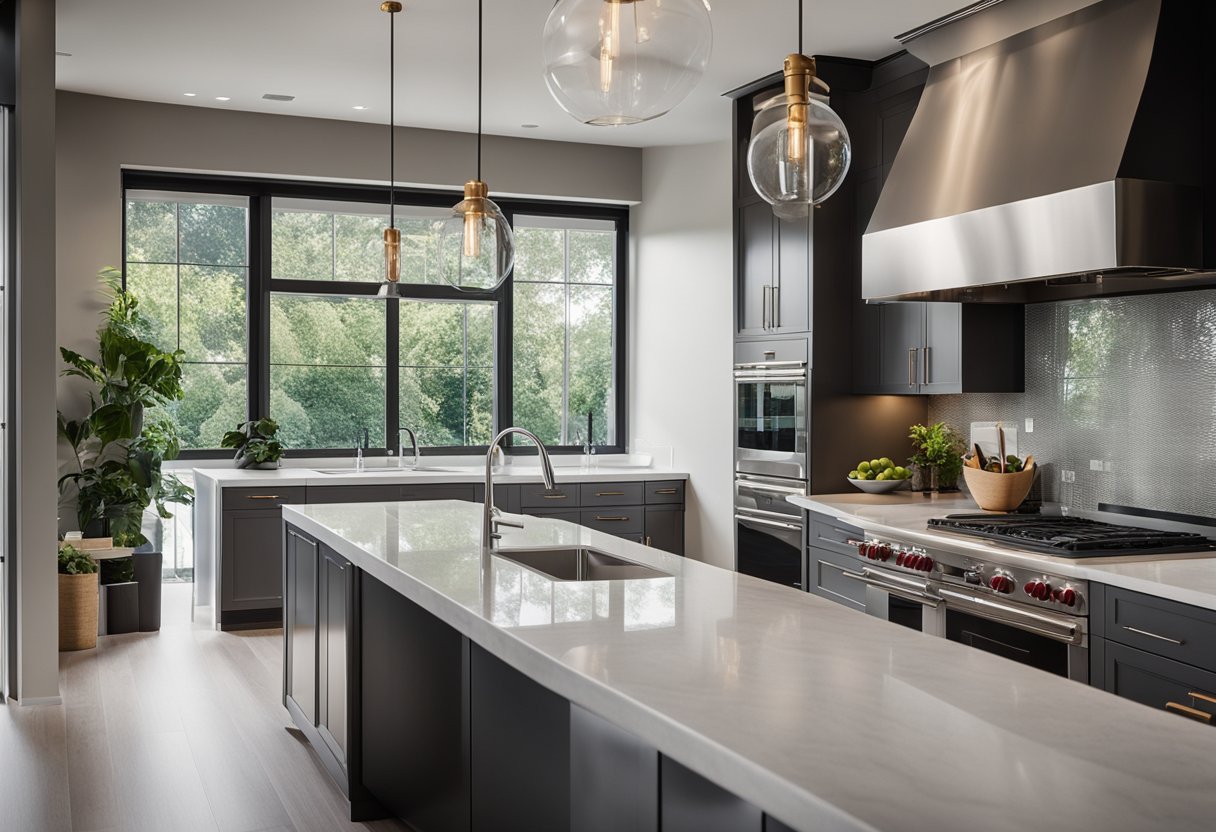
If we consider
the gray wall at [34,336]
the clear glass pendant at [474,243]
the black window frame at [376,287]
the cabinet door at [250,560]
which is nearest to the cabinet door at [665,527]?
the black window frame at [376,287]

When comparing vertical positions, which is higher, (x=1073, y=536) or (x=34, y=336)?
(x=34, y=336)

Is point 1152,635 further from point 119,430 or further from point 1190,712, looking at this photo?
point 119,430

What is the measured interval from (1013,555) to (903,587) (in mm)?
625

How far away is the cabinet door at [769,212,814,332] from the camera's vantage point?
5.24 m

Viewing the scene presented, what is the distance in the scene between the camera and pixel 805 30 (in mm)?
4672

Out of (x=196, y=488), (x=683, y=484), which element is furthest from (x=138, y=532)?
(x=683, y=484)

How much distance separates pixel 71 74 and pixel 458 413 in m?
2.88

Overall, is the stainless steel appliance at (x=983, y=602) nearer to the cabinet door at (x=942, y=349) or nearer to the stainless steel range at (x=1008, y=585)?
the stainless steel range at (x=1008, y=585)

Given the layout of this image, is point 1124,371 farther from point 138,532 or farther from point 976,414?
point 138,532

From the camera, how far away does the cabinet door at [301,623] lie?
390cm

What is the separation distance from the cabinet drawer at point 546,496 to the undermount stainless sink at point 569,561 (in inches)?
120

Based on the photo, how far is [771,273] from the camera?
217 inches

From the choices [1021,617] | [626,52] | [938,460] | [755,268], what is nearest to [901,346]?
[938,460]

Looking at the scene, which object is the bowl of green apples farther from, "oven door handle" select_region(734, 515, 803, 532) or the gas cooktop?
the gas cooktop
